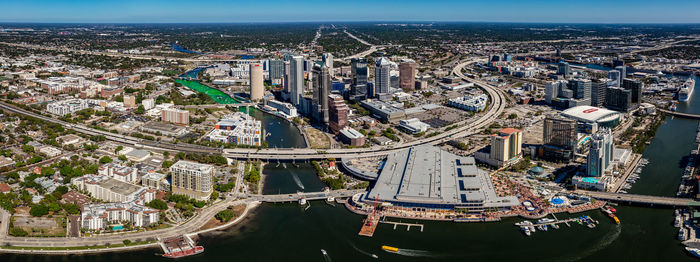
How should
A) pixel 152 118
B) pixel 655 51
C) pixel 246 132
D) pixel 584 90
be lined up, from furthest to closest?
pixel 655 51, pixel 584 90, pixel 152 118, pixel 246 132

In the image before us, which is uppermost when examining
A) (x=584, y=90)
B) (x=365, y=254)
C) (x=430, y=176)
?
(x=584, y=90)

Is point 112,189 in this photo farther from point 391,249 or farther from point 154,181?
point 391,249

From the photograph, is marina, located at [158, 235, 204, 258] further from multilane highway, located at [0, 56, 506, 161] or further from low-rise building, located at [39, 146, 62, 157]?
low-rise building, located at [39, 146, 62, 157]

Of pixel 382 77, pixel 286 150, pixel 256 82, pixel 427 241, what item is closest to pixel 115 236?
pixel 427 241

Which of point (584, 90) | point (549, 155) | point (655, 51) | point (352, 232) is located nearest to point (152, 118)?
point (352, 232)

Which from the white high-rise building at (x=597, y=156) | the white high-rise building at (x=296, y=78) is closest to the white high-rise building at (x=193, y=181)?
the white high-rise building at (x=597, y=156)

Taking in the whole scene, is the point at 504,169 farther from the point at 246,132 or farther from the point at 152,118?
the point at 152,118

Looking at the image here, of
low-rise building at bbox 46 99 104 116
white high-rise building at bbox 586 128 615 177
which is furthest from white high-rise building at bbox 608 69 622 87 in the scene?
low-rise building at bbox 46 99 104 116
